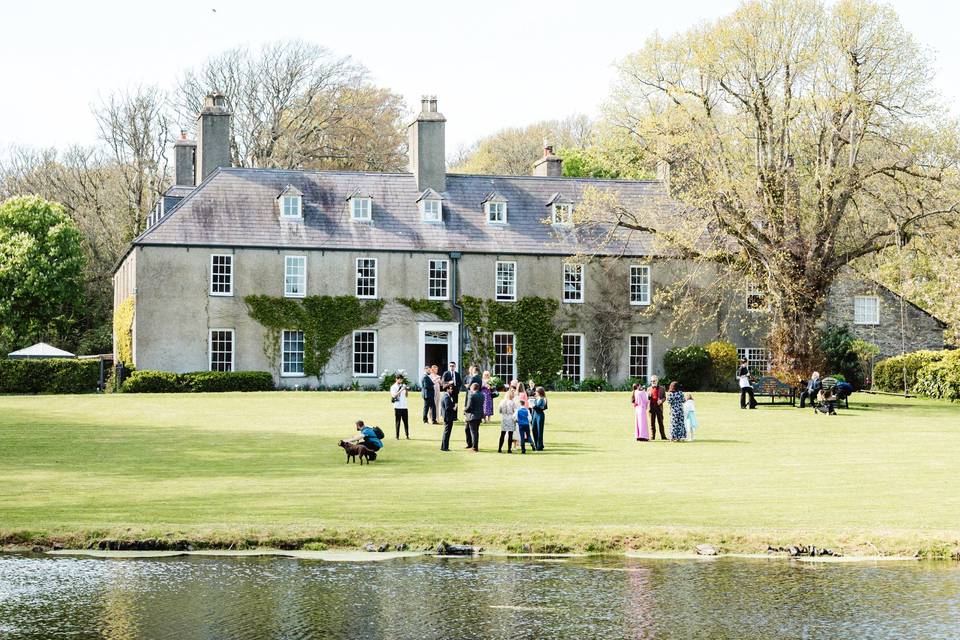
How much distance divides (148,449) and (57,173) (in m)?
48.8

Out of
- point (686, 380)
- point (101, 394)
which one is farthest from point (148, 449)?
point (686, 380)

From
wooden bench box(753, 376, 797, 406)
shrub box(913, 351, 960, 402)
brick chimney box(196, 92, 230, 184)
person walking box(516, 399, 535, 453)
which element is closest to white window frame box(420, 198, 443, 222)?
brick chimney box(196, 92, 230, 184)

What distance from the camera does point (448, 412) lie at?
2488 cm

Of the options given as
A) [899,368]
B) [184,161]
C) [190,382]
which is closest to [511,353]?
[190,382]

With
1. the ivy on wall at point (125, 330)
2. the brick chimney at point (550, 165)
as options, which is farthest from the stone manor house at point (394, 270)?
the brick chimney at point (550, 165)

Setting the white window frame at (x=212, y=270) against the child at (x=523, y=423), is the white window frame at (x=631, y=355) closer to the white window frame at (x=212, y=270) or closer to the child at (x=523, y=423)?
the white window frame at (x=212, y=270)

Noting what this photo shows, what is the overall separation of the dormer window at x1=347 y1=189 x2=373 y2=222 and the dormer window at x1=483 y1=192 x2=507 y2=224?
457 cm

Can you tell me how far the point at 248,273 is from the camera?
45.6 meters

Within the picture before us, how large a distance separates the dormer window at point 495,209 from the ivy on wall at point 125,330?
1389 cm

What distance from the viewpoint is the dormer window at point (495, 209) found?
4825 cm

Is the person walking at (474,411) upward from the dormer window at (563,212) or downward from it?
downward

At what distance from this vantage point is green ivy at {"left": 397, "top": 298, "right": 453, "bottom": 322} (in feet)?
153

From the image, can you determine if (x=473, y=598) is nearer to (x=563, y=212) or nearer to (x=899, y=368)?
(x=563, y=212)

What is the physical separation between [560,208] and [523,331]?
527 cm
